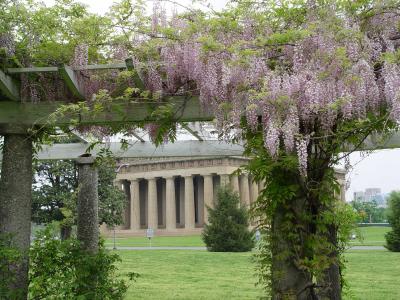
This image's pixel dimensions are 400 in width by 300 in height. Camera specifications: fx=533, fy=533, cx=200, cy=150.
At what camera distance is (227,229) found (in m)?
23.9

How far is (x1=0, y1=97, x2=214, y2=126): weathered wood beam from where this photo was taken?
207 inches

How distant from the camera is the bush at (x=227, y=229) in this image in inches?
929

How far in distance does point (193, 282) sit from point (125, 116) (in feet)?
24.5

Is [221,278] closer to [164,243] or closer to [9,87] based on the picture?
[9,87]

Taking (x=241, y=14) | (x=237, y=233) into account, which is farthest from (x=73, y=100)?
(x=237, y=233)

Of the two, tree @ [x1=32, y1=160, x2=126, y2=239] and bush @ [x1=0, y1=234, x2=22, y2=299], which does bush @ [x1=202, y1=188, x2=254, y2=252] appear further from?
bush @ [x1=0, y1=234, x2=22, y2=299]

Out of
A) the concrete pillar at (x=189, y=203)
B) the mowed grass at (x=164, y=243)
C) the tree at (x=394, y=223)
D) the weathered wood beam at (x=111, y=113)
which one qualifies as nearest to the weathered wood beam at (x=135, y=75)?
the weathered wood beam at (x=111, y=113)

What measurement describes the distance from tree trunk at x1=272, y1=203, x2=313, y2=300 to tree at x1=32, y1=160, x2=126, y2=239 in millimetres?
23723

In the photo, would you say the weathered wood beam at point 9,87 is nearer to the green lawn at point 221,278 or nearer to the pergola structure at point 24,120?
the pergola structure at point 24,120

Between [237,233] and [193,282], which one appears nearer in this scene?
[193,282]

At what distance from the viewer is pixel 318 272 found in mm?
4660

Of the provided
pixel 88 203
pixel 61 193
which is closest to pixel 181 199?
pixel 61 193

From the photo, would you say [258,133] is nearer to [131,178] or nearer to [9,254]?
[9,254]

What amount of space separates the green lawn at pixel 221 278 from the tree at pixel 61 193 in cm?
1013
